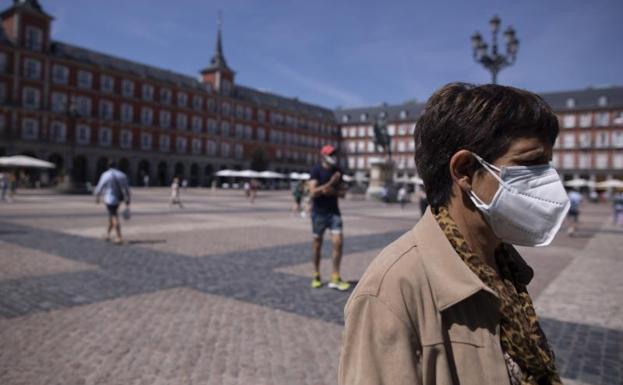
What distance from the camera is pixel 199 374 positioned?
10.5 ft

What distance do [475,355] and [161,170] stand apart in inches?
2244

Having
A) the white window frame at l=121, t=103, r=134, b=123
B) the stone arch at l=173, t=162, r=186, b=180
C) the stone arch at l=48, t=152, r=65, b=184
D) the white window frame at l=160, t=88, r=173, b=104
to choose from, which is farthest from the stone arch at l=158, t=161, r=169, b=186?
the stone arch at l=48, t=152, r=65, b=184

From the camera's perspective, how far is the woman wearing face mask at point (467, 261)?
106 centimetres

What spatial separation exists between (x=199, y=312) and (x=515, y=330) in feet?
13.1

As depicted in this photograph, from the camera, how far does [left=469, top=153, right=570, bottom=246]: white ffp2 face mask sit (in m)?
1.26

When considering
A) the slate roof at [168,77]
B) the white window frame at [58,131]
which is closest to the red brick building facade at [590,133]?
the slate roof at [168,77]

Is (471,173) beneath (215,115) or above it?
beneath

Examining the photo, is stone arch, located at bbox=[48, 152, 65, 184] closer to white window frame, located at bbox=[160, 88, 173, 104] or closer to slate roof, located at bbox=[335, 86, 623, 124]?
white window frame, located at bbox=[160, 88, 173, 104]

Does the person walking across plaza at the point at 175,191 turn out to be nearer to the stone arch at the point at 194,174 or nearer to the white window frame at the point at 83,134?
the white window frame at the point at 83,134

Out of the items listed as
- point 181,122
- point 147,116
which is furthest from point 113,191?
point 181,122

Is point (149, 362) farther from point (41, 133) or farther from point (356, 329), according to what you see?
point (41, 133)

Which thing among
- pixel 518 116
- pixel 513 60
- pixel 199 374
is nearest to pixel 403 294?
pixel 518 116

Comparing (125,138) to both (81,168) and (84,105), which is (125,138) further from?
(81,168)

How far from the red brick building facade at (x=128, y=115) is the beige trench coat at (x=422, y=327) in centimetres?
3186
